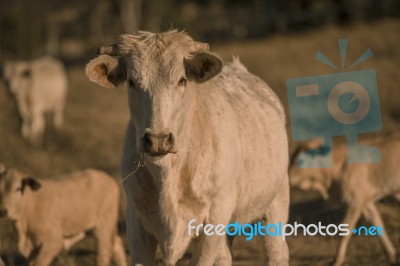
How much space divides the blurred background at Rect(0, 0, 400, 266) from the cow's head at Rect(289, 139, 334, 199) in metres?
0.31

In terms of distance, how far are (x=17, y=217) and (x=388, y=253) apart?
13.5 feet

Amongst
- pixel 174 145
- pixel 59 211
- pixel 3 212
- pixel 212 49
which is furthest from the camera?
pixel 212 49

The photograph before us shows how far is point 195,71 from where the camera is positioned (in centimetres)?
580

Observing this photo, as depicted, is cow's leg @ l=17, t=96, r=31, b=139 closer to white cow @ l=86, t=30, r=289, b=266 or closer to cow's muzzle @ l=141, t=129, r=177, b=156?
white cow @ l=86, t=30, r=289, b=266

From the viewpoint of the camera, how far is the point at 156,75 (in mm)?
5469

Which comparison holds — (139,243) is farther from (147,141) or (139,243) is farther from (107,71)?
(107,71)

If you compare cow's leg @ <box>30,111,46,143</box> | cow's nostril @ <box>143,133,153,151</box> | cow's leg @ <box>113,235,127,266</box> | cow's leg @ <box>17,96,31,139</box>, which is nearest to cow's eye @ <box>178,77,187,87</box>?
cow's nostril @ <box>143,133,153,151</box>

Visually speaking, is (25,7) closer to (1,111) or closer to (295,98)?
(1,111)

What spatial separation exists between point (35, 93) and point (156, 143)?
18523mm

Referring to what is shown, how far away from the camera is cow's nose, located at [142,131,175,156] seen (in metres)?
5.14

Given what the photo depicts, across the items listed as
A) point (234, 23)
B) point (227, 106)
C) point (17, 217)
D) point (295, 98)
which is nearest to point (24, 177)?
point (17, 217)

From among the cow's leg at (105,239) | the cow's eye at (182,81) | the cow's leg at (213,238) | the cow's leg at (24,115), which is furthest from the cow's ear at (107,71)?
the cow's leg at (24,115)

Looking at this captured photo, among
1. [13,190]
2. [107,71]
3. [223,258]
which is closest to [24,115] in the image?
[13,190]

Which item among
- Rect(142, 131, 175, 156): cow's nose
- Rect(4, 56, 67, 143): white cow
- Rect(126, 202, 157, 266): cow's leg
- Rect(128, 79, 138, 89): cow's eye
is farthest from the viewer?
Rect(4, 56, 67, 143): white cow
